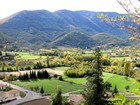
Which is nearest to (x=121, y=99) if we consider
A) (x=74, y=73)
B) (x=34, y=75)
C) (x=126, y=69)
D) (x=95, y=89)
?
(x=95, y=89)

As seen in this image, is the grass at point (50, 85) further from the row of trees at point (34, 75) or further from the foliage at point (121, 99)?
the foliage at point (121, 99)

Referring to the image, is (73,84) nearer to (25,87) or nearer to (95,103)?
(25,87)

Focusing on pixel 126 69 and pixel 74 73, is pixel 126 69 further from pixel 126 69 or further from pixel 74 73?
pixel 74 73

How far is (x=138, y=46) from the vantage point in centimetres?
739

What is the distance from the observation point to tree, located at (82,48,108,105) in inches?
742

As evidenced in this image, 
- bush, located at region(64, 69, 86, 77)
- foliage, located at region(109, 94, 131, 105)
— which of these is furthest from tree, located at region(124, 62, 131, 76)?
foliage, located at region(109, 94, 131, 105)

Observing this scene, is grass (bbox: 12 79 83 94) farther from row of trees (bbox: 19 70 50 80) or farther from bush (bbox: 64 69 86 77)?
bush (bbox: 64 69 86 77)

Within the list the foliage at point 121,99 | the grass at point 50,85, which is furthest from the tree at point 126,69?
the foliage at point 121,99

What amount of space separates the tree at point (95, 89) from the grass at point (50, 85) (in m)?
49.6

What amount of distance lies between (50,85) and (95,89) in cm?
5672

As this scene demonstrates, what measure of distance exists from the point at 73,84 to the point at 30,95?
1707cm

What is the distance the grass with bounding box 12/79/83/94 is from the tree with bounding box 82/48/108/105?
49.6 meters

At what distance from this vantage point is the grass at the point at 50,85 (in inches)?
2793

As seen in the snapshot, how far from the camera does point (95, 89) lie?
18953mm
